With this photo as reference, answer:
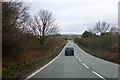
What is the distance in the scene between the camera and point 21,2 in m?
16.0

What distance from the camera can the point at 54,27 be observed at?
1762 inches

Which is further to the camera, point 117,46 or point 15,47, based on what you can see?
point 117,46

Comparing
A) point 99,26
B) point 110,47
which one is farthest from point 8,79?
point 99,26

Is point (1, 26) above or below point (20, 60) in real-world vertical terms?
above

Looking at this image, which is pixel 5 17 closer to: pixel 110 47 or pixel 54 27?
pixel 110 47

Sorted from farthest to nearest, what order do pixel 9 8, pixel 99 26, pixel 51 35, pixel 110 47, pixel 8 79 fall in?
1. pixel 99 26
2. pixel 51 35
3. pixel 110 47
4. pixel 9 8
5. pixel 8 79

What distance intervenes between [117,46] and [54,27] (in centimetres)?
2493

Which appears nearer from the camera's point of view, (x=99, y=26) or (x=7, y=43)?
(x=7, y=43)

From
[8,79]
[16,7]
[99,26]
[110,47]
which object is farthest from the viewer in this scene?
[99,26]

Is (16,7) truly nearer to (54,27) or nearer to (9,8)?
(9,8)

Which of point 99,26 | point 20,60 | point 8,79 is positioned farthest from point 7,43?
point 99,26

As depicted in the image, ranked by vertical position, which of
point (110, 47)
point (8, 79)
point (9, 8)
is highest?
point (9, 8)

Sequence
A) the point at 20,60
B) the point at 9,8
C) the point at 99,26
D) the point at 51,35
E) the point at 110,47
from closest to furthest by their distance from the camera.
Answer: the point at 9,8 → the point at 20,60 → the point at 110,47 → the point at 51,35 → the point at 99,26

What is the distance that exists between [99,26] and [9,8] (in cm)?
5302
